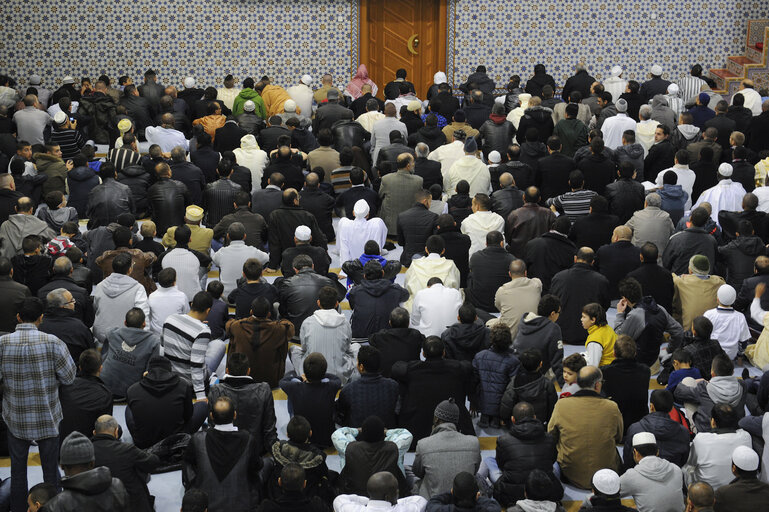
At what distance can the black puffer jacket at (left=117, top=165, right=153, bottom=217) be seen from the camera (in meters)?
14.4

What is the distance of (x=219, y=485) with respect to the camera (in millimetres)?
8195

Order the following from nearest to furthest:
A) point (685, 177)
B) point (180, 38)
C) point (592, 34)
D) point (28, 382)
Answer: point (28, 382) → point (685, 177) → point (180, 38) → point (592, 34)

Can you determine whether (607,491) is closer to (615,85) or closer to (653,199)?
(653,199)

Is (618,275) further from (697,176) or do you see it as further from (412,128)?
(412,128)

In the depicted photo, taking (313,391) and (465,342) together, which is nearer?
(313,391)

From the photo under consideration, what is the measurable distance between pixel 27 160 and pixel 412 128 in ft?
18.4

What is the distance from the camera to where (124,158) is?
14852 mm

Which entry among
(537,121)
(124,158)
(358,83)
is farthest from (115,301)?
(358,83)

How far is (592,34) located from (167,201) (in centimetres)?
1086

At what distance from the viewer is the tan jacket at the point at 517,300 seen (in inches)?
431

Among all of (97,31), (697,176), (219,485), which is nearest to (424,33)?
(97,31)

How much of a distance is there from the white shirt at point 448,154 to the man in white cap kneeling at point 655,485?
7.70m

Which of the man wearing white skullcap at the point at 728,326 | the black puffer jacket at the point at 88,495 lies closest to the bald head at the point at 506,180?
the man wearing white skullcap at the point at 728,326

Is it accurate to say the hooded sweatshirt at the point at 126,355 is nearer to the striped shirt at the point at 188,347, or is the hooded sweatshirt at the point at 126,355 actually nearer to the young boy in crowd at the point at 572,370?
the striped shirt at the point at 188,347
